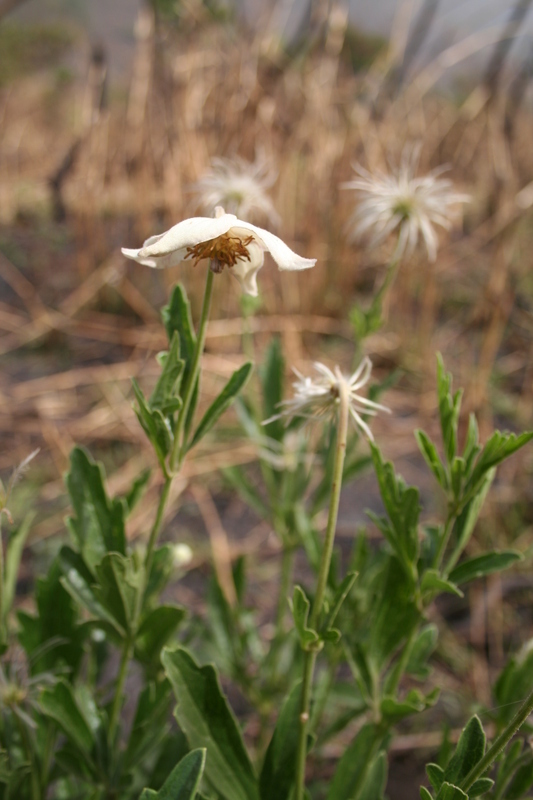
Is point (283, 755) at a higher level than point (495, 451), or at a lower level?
lower

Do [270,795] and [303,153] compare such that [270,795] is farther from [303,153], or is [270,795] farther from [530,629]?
[303,153]

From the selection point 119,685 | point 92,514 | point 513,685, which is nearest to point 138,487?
point 92,514

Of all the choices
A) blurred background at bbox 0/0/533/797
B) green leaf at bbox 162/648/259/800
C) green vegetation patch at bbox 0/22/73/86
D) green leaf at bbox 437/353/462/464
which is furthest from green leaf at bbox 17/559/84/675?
green vegetation patch at bbox 0/22/73/86

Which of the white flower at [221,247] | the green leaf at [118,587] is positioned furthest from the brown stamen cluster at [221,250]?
the green leaf at [118,587]

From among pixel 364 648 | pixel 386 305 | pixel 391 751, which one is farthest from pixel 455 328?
pixel 364 648

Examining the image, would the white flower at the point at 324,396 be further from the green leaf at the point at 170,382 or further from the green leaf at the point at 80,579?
the green leaf at the point at 80,579

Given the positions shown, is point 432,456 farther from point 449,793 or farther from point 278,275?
point 278,275
